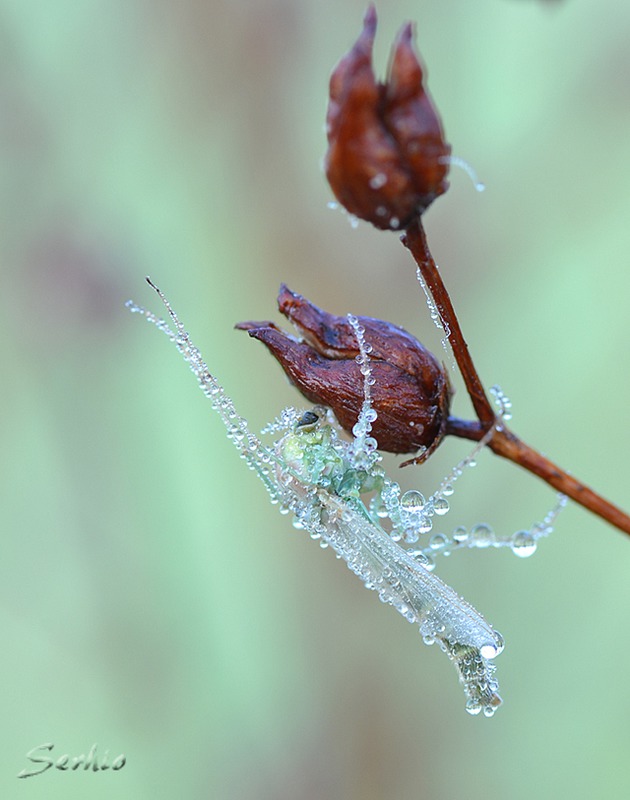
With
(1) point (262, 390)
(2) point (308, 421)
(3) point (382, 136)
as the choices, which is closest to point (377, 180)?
(3) point (382, 136)

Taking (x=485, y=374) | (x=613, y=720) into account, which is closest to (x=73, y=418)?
(x=485, y=374)

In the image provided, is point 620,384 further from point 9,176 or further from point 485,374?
point 9,176

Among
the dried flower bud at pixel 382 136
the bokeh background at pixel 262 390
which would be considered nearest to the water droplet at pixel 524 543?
the dried flower bud at pixel 382 136

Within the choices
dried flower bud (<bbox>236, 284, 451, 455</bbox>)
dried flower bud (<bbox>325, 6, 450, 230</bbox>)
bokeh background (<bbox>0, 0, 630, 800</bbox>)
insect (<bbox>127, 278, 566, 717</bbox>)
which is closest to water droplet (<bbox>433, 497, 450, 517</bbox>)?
insect (<bbox>127, 278, 566, 717</bbox>)

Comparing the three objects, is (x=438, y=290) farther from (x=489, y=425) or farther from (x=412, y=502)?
(x=412, y=502)
